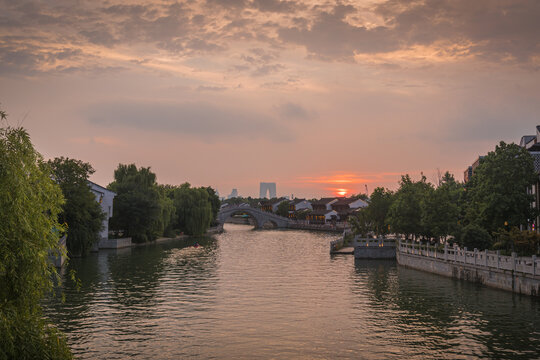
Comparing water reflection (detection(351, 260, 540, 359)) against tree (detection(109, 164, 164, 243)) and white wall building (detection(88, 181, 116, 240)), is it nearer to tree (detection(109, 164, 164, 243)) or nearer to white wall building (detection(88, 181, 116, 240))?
white wall building (detection(88, 181, 116, 240))

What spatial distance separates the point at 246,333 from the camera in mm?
25109

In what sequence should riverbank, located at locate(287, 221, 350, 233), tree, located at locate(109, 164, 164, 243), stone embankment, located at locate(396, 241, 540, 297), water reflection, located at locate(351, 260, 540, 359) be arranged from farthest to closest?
1. riverbank, located at locate(287, 221, 350, 233)
2. tree, located at locate(109, 164, 164, 243)
3. stone embankment, located at locate(396, 241, 540, 297)
4. water reflection, located at locate(351, 260, 540, 359)

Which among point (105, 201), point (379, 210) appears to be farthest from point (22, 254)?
point (379, 210)

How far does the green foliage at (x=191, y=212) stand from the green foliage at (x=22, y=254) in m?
83.9

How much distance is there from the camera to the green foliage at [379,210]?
71.6m

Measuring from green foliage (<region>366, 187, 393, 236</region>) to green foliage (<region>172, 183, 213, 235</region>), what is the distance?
4011 centimetres

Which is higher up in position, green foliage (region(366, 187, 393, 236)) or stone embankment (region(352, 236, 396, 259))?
green foliage (region(366, 187, 393, 236))

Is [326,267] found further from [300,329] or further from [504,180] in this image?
[300,329]

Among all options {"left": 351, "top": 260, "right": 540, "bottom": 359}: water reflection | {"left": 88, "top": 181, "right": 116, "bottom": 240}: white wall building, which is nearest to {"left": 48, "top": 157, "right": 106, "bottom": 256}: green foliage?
{"left": 88, "top": 181, "right": 116, "bottom": 240}: white wall building

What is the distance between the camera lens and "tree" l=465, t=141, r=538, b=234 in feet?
143

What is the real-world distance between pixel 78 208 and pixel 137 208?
17844 mm

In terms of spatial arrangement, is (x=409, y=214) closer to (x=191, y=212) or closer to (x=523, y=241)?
(x=523, y=241)

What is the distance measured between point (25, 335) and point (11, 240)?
2.65 meters

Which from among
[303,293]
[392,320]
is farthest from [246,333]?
[303,293]
